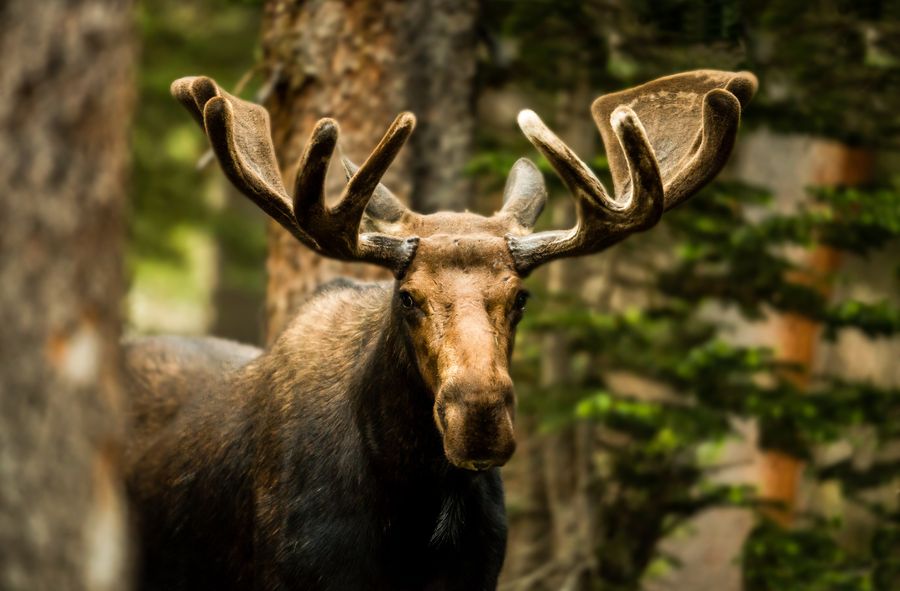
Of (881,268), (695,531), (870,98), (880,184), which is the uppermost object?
(870,98)

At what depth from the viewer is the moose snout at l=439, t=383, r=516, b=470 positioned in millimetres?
4934

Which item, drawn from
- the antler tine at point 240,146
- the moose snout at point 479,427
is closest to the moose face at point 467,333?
the moose snout at point 479,427

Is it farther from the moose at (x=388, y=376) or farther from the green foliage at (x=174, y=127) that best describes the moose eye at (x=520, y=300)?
the green foliage at (x=174, y=127)

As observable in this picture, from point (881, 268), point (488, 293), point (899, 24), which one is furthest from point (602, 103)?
point (881, 268)

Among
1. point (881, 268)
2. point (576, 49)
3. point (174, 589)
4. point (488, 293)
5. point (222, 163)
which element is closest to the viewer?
point (488, 293)

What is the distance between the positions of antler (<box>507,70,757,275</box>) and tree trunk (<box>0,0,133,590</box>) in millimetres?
2547

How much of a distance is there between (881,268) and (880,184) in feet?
22.2

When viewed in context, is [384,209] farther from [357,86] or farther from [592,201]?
[357,86]

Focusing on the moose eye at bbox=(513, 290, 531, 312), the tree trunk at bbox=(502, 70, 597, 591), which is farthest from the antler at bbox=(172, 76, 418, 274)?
the tree trunk at bbox=(502, 70, 597, 591)

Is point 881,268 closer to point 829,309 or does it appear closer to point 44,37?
point 829,309

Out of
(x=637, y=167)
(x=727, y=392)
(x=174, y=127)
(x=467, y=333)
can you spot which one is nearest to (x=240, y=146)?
(x=467, y=333)

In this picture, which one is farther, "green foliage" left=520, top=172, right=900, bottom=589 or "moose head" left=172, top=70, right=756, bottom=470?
"green foliage" left=520, top=172, right=900, bottom=589

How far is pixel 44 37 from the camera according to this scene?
3217mm

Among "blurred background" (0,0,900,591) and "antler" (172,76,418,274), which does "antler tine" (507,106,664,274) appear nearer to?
"antler" (172,76,418,274)
